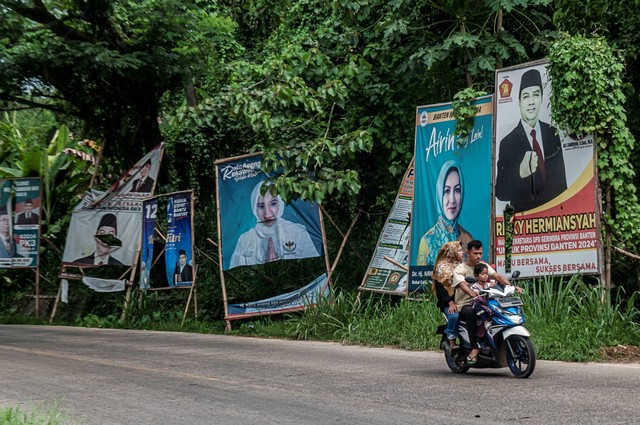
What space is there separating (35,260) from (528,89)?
45.6ft

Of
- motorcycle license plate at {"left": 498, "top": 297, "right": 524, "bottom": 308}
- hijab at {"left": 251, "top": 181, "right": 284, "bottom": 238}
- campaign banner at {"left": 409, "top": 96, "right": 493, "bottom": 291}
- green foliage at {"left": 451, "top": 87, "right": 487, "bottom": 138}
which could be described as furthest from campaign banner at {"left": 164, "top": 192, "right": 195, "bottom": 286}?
motorcycle license plate at {"left": 498, "top": 297, "right": 524, "bottom": 308}

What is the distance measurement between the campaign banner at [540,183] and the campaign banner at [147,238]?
29.3 feet

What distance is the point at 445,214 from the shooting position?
1549cm

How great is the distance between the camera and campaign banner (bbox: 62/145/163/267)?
21000 millimetres

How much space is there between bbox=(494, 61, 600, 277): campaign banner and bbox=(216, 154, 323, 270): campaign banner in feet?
14.6

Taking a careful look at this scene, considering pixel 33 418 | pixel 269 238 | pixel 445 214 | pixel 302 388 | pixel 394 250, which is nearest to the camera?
pixel 33 418

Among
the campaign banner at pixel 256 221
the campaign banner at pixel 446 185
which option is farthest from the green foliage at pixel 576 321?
the campaign banner at pixel 256 221

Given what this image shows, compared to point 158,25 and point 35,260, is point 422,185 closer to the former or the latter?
point 158,25

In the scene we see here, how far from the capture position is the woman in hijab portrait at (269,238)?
17.6 metres

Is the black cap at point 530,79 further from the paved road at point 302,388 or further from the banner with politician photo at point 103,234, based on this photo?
the banner with politician photo at point 103,234

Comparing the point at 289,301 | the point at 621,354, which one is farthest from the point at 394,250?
the point at 621,354

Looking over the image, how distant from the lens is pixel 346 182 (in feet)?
52.4

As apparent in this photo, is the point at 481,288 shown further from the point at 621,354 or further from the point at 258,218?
the point at 258,218

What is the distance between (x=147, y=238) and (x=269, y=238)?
398 centimetres
